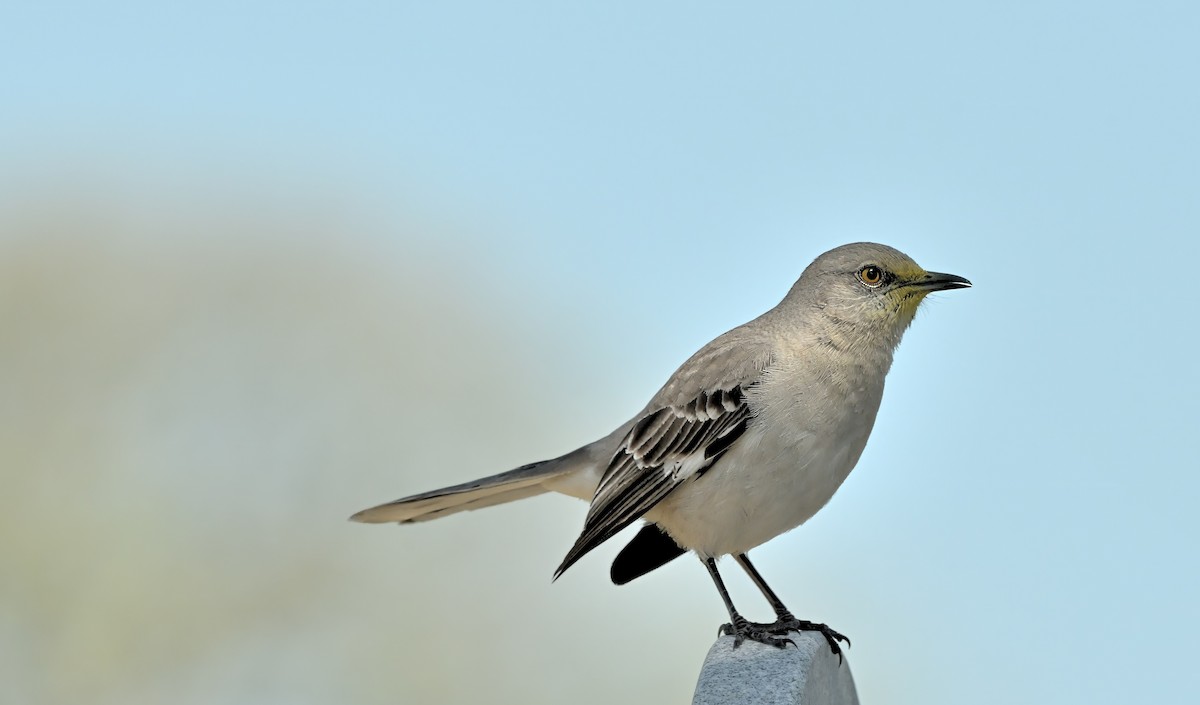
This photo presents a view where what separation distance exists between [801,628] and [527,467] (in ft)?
5.04

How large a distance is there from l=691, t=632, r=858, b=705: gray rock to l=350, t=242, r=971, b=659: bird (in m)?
0.12

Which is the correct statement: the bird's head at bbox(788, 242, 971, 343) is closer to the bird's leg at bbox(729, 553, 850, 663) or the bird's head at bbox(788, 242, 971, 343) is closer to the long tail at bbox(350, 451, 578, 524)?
the bird's leg at bbox(729, 553, 850, 663)

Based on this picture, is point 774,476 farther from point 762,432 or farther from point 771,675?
point 771,675

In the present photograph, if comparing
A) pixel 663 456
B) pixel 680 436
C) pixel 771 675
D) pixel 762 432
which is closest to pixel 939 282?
pixel 762 432

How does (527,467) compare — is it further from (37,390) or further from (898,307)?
(37,390)

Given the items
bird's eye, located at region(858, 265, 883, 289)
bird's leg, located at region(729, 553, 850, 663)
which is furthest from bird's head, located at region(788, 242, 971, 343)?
bird's leg, located at region(729, 553, 850, 663)

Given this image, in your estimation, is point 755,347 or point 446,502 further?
point 446,502

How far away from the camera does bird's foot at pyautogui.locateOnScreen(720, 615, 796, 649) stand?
5.36 m

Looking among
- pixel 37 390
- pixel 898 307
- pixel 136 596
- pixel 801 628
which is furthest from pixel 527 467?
pixel 37 390

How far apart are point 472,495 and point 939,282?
2373mm

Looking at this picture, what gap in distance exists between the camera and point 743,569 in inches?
247

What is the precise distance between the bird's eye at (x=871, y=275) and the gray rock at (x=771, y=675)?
5.03ft

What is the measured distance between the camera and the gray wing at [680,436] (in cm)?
561

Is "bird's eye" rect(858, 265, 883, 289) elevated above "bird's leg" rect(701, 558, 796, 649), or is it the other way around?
"bird's eye" rect(858, 265, 883, 289)
